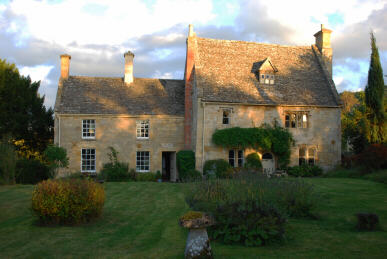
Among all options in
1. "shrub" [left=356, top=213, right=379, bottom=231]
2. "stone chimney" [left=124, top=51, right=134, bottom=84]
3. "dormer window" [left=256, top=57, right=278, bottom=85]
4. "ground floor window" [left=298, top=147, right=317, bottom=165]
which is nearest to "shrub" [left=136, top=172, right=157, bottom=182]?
"stone chimney" [left=124, top=51, right=134, bottom=84]

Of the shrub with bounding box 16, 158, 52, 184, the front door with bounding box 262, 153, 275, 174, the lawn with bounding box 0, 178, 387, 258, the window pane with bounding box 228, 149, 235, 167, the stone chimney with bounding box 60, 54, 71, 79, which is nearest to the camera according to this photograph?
the lawn with bounding box 0, 178, 387, 258

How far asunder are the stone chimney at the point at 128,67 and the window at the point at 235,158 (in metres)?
11.2

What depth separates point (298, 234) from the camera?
9.22 m

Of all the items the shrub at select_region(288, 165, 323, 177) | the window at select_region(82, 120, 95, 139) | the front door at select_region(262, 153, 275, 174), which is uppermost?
the window at select_region(82, 120, 95, 139)

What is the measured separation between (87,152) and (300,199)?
64.0 feet

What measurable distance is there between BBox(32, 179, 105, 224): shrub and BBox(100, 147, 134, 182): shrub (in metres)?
14.9

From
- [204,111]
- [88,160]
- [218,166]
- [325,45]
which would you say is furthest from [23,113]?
[325,45]

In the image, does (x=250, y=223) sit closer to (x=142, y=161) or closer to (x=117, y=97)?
(x=142, y=161)

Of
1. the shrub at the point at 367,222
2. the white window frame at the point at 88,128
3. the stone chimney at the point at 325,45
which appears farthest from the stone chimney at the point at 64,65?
the shrub at the point at 367,222

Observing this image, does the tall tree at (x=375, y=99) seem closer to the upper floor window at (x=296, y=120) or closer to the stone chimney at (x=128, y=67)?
the upper floor window at (x=296, y=120)

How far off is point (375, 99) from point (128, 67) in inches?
790

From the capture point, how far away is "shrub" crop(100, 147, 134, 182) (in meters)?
25.8

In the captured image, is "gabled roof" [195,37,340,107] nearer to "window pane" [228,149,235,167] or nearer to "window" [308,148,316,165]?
"window" [308,148,316,165]

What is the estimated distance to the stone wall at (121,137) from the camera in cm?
2647
